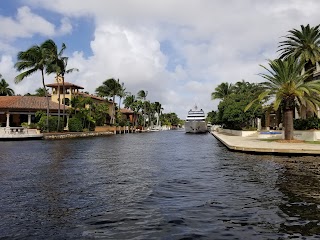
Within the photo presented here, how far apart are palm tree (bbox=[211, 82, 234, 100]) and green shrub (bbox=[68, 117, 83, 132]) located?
4548cm

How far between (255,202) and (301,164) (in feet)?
31.4

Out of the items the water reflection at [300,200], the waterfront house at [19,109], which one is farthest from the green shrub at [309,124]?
the waterfront house at [19,109]

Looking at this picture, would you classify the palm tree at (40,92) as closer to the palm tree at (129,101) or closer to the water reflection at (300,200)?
the palm tree at (129,101)

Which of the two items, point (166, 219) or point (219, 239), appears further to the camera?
point (166, 219)

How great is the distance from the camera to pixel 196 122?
283 ft

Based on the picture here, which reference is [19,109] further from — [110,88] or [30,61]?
[110,88]

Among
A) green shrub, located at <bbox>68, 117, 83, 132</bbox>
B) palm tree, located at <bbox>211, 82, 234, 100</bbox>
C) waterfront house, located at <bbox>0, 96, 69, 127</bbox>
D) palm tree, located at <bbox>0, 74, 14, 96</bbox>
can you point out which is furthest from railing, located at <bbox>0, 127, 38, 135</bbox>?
palm tree, located at <bbox>211, 82, 234, 100</bbox>

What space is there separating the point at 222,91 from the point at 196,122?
1620 cm

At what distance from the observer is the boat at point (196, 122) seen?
86438 millimetres

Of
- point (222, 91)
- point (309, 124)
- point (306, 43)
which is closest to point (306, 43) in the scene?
point (306, 43)

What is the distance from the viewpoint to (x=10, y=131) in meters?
46.2

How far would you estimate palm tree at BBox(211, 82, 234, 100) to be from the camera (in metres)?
96.3

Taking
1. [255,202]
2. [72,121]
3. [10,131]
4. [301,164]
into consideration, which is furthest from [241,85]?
[255,202]

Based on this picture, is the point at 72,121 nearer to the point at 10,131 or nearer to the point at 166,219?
the point at 10,131
